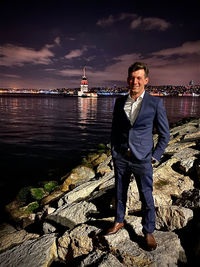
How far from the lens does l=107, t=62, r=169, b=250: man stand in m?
2.59

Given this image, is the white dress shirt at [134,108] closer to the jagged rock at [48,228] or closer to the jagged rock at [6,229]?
the jagged rock at [48,228]

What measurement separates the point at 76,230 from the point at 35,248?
3.20ft

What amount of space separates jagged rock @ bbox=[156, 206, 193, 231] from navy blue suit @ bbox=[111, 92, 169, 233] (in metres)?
0.62

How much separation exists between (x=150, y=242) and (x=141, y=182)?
107 cm

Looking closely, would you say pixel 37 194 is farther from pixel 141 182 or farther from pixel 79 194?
pixel 141 182

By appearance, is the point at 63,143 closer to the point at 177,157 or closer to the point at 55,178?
the point at 55,178

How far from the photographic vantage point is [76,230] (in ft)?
11.8

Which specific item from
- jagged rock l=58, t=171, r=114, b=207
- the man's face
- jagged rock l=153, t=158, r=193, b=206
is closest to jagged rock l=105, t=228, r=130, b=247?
jagged rock l=153, t=158, r=193, b=206

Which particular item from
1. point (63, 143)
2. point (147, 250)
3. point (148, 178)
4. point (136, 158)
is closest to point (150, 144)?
point (136, 158)

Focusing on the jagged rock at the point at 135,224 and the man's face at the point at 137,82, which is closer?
the man's face at the point at 137,82

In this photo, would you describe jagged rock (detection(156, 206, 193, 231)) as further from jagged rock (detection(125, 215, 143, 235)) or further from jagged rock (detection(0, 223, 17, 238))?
jagged rock (detection(0, 223, 17, 238))

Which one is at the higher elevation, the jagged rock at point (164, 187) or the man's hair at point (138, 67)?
the man's hair at point (138, 67)

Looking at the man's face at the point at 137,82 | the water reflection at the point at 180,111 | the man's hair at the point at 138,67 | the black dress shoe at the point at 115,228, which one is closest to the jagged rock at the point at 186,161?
the black dress shoe at the point at 115,228

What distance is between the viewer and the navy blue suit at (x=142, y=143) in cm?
259
